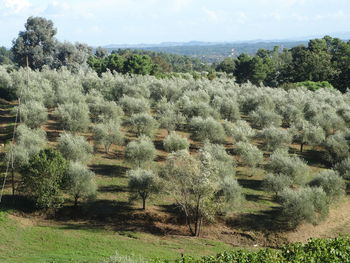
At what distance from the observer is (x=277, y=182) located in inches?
1116

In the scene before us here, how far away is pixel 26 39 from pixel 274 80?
2403 inches

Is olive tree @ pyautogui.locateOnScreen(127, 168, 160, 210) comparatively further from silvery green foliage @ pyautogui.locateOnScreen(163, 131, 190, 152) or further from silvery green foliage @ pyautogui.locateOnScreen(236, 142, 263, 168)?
silvery green foliage @ pyautogui.locateOnScreen(236, 142, 263, 168)

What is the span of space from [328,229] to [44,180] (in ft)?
67.9

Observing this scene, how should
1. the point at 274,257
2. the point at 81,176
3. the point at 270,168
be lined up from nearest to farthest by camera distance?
the point at 274,257
the point at 81,176
the point at 270,168

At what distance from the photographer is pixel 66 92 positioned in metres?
47.8

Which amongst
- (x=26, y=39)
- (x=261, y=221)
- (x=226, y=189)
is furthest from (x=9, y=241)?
(x=26, y=39)

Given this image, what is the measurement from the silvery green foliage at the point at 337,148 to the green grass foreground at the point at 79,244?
19273 millimetres

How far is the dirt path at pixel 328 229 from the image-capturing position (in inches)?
984

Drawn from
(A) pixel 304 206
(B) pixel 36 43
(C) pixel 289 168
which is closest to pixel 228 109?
(C) pixel 289 168

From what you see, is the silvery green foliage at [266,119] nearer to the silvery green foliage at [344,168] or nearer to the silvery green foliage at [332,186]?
the silvery green foliage at [344,168]

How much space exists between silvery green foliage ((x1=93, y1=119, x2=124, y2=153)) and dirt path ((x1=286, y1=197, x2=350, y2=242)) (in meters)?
18.8

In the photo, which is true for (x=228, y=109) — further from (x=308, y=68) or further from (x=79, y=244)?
(x=308, y=68)

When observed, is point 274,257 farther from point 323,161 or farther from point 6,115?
point 6,115

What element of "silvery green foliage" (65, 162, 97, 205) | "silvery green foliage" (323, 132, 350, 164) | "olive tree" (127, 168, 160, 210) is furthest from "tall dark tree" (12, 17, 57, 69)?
"silvery green foliage" (323, 132, 350, 164)
